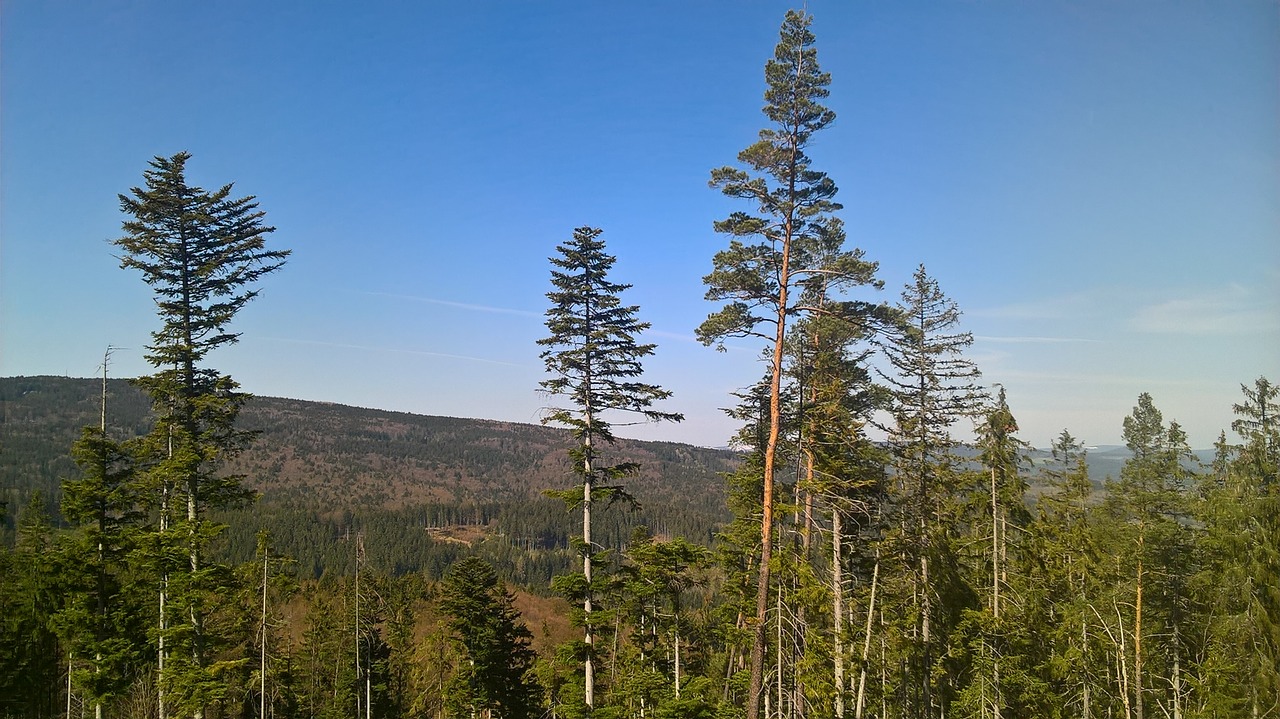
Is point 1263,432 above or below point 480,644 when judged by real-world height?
above

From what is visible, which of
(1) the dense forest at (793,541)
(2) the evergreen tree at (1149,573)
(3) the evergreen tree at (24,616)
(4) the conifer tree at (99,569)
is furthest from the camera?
(3) the evergreen tree at (24,616)

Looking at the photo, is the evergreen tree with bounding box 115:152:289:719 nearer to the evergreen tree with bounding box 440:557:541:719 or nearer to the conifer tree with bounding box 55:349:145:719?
the conifer tree with bounding box 55:349:145:719

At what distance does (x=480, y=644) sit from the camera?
3058 centimetres

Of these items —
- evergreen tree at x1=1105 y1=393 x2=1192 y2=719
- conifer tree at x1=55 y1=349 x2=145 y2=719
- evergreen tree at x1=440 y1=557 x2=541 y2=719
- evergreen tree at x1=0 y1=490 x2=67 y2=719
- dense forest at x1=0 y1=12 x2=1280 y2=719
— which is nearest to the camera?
dense forest at x1=0 y1=12 x2=1280 y2=719

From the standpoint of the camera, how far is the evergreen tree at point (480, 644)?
98.6 ft

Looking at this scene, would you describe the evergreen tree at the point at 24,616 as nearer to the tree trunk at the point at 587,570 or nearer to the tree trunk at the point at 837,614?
the tree trunk at the point at 587,570

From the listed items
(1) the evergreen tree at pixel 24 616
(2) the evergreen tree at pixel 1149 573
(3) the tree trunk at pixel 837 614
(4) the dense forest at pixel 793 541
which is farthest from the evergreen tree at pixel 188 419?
(2) the evergreen tree at pixel 1149 573

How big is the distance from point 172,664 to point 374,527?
7203 inches

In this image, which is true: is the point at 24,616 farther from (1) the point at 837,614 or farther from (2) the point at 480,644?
(1) the point at 837,614

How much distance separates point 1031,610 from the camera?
873 inches

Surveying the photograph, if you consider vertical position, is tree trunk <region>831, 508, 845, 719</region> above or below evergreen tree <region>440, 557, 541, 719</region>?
above

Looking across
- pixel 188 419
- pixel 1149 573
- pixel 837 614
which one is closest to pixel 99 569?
pixel 188 419

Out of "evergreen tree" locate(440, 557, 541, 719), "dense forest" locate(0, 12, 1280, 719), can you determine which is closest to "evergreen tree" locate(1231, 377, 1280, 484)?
"dense forest" locate(0, 12, 1280, 719)

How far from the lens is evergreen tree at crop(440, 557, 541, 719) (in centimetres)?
3006
